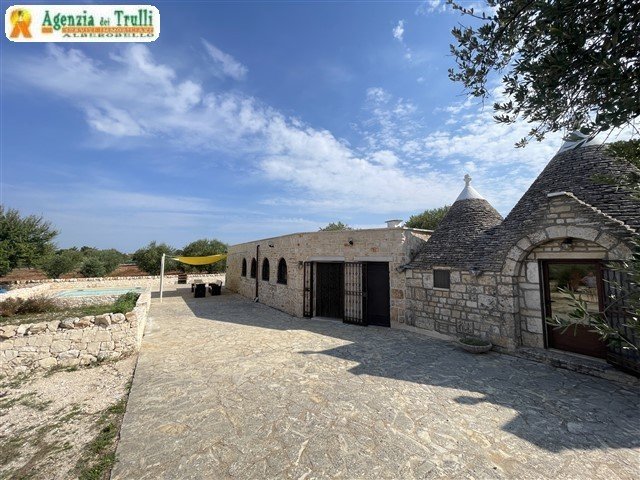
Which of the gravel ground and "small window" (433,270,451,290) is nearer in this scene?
the gravel ground

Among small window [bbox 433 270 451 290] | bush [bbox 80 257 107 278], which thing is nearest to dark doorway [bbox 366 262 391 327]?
small window [bbox 433 270 451 290]

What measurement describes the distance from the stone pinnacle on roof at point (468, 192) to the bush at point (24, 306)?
57.8 feet

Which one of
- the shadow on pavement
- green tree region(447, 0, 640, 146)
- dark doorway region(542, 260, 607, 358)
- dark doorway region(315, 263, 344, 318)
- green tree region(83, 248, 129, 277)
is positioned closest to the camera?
green tree region(447, 0, 640, 146)

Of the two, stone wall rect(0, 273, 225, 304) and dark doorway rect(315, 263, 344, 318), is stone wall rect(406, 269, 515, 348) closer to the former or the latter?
dark doorway rect(315, 263, 344, 318)

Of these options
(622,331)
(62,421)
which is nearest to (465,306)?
(622,331)

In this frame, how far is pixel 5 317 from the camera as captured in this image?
10.7 meters

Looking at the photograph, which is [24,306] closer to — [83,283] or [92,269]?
[83,283]

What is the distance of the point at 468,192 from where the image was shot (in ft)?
34.4

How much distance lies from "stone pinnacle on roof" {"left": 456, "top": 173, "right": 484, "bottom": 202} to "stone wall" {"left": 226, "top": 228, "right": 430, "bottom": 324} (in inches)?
76.4

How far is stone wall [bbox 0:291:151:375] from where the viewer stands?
6.35 m

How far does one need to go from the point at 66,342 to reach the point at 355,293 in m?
8.49

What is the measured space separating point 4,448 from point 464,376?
7.59 m

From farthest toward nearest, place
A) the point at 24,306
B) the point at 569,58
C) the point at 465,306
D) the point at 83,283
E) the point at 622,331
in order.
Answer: the point at 83,283 < the point at 24,306 < the point at 465,306 < the point at 622,331 < the point at 569,58

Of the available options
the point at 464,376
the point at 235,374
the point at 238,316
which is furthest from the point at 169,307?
the point at 464,376
